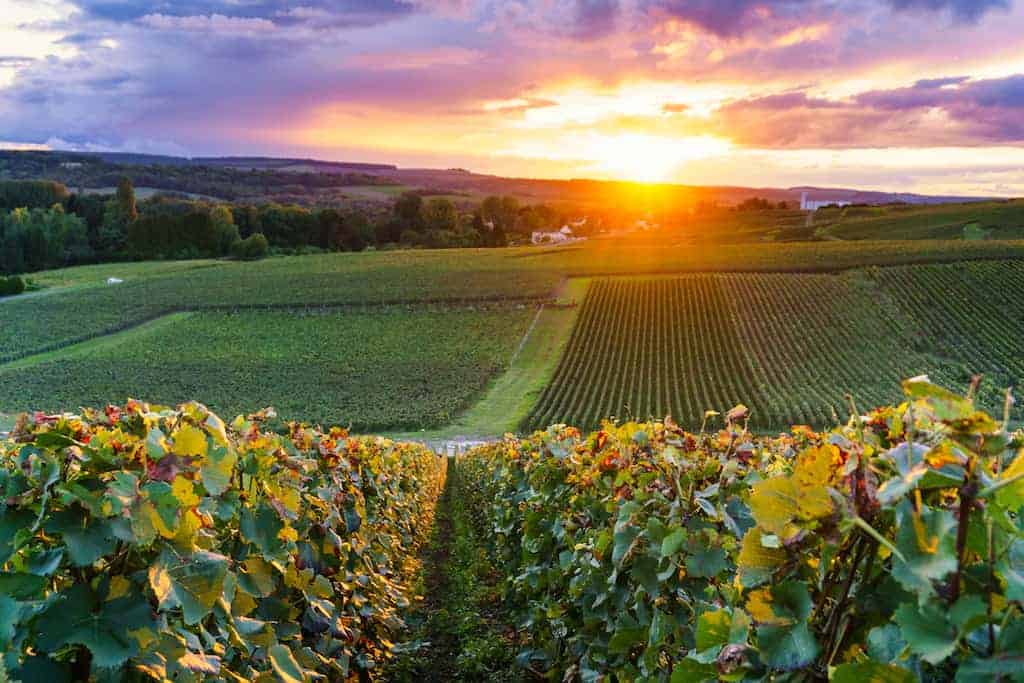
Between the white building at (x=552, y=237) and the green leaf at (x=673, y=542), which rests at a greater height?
the green leaf at (x=673, y=542)

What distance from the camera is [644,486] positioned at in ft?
13.0

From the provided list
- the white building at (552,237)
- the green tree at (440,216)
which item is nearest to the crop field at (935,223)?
the white building at (552,237)

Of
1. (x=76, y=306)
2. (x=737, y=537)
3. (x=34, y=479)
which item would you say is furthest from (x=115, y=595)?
(x=76, y=306)

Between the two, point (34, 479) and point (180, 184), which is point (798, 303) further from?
point (180, 184)

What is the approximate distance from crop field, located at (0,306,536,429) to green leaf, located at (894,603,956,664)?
4104cm

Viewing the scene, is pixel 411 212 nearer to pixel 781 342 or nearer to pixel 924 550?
pixel 781 342

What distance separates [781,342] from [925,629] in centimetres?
5338

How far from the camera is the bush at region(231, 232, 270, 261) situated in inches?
4205

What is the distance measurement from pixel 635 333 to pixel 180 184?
144940mm

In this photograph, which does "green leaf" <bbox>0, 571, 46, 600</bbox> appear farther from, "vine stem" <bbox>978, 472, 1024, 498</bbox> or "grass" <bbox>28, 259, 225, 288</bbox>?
"grass" <bbox>28, 259, 225, 288</bbox>

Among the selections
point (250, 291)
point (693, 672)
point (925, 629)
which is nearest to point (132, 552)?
point (693, 672)

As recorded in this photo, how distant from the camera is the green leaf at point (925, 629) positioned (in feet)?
4.20

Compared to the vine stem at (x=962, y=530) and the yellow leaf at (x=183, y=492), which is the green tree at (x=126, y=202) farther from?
the vine stem at (x=962, y=530)

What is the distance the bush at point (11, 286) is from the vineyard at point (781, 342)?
57.5m
